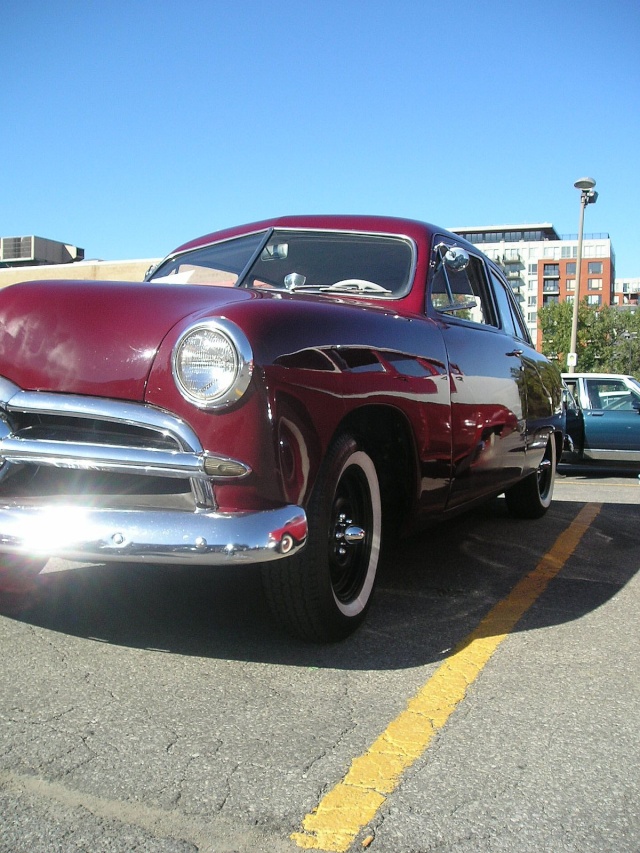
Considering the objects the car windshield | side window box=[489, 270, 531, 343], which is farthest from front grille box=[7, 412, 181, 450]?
side window box=[489, 270, 531, 343]

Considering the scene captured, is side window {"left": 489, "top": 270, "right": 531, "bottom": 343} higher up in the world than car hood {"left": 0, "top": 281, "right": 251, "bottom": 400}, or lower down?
higher up

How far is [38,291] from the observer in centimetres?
282

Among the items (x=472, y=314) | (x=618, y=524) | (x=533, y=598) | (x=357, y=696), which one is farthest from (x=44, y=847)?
(x=618, y=524)

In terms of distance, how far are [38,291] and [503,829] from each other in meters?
2.11

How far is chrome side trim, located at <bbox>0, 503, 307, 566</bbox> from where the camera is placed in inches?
93.4

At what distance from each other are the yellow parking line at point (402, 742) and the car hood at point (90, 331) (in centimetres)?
119

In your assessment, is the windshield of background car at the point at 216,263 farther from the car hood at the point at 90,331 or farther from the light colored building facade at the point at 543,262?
the light colored building facade at the point at 543,262

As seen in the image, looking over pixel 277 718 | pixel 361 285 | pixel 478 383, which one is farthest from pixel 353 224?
pixel 277 718

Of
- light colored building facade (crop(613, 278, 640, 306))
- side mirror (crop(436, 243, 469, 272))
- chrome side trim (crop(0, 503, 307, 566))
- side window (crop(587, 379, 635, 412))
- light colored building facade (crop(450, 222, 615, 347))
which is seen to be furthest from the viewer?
light colored building facade (crop(613, 278, 640, 306))

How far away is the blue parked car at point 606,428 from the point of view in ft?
35.1

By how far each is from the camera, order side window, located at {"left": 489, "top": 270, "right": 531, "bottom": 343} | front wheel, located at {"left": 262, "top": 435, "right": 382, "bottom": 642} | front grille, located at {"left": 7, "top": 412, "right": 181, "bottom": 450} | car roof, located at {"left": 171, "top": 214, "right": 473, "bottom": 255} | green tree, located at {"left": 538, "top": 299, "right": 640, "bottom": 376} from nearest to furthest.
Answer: front grille, located at {"left": 7, "top": 412, "right": 181, "bottom": 450}, front wheel, located at {"left": 262, "top": 435, "right": 382, "bottom": 642}, car roof, located at {"left": 171, "top": 214, "right": 473, "bottom": 255}, side window, located at {"left": 489, "top": 270, "right": 531, "bottom": 343}, green tree, located at {"left": 538, "top": 299, "right": 640, "bottom": 376}

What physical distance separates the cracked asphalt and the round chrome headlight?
0.86 m

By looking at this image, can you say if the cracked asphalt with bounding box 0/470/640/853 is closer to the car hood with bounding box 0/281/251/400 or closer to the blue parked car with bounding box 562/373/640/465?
the car hood with bounding box 0/281/251/400

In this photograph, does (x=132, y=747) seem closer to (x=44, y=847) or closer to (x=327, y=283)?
(x=44, y=847)
